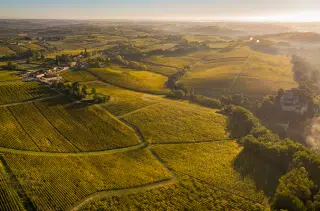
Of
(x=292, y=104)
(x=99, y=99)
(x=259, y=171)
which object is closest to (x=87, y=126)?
(x=99, y=99)

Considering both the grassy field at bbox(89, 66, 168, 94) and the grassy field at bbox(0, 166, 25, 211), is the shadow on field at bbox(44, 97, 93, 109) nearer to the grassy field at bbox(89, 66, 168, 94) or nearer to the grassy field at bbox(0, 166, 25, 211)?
the grassy field at bbox(89, 66, 168, 94)

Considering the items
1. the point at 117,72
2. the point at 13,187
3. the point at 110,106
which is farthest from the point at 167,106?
the point at 13,187

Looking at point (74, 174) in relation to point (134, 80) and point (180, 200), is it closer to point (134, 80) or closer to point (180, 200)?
point (180, 200)

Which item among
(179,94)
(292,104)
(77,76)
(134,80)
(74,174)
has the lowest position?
(74,174)

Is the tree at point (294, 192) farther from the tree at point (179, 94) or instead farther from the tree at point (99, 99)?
the tree at point (99, 99)

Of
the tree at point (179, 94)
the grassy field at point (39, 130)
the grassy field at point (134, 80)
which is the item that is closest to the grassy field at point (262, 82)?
the tree at point (179, 94)

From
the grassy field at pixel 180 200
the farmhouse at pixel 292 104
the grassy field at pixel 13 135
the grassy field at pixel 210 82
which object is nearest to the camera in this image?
the grassy field at pixel 180 200
